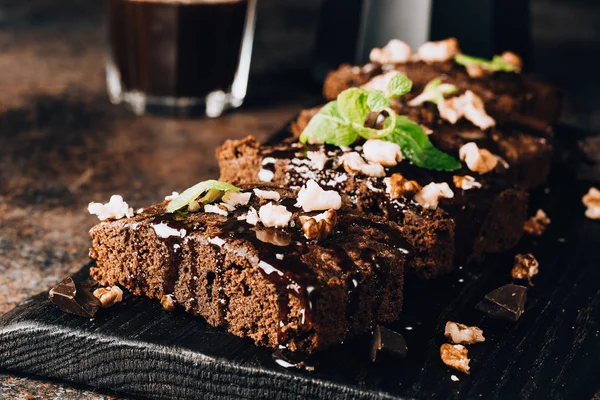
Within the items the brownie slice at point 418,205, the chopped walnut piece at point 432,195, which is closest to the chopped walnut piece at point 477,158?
the brownie slice at point 418,205

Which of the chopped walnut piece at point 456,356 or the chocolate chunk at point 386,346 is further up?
the chocolate chunk at point 386,346

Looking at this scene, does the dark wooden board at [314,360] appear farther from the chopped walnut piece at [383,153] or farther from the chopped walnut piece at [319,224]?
the chopped walnut piece at [383,153]

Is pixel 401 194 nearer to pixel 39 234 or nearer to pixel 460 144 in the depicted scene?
pixel 460 144

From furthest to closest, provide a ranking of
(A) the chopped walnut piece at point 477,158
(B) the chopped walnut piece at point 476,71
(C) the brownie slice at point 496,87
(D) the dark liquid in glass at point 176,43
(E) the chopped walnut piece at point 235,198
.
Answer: (D) the dark liquid in glass at point 176,43 → (B) the chopped walnut piece at point 476,71 → (C) the brownie slice at point 496,87 → (A) the chopped walnut piece at point 477,158 → (E) the chopped walnut piece at point 235,198

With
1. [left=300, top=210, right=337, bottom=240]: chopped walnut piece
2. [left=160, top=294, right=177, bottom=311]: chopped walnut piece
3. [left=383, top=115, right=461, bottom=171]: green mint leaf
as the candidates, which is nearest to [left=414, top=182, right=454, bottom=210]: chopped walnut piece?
[left=383, top=115, right=461, bottom=171]: green mint leaf

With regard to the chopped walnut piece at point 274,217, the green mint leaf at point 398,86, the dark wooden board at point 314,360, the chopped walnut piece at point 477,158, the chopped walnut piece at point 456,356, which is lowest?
the dark wooden board at point 314,360

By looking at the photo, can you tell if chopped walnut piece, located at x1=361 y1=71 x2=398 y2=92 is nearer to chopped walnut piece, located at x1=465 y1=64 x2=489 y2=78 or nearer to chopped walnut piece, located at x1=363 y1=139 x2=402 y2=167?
chopped walnut piece, located at x1=465 y1=64 x2=489 y2=78

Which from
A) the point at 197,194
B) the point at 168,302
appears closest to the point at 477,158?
the point at 197,194

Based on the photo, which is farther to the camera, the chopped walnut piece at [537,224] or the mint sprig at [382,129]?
the chopped walnut piece at [537,224]

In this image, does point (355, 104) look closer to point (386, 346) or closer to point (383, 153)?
point (383, 153)

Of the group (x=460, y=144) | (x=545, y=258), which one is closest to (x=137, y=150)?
(x=460, y=144)
